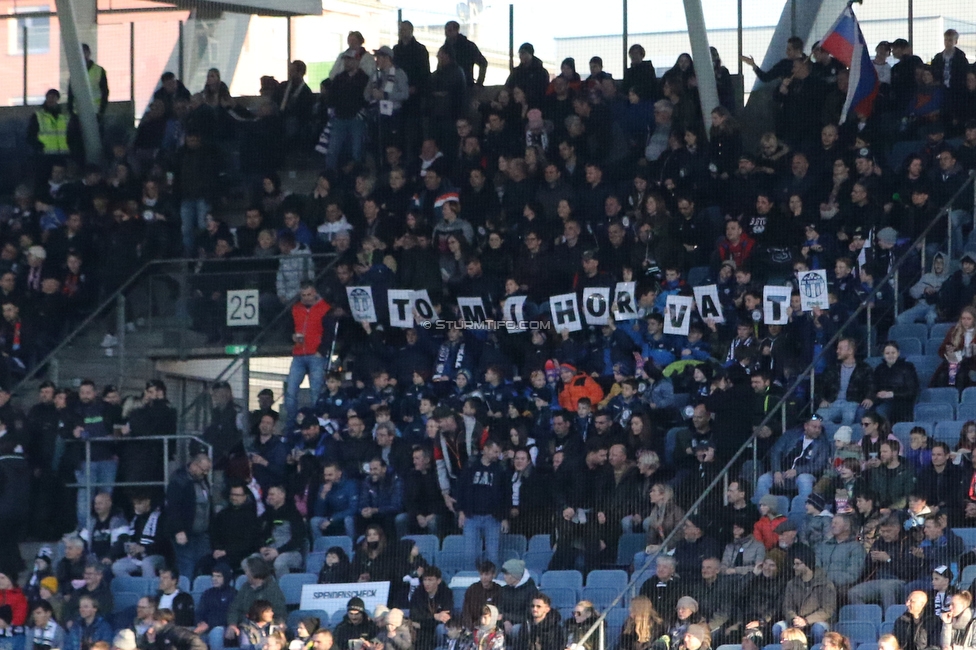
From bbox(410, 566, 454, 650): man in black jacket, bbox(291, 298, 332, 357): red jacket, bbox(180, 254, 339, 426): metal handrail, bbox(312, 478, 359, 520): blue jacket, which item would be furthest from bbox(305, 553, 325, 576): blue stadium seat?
bbox(291, 298, 332, 357): red jacket

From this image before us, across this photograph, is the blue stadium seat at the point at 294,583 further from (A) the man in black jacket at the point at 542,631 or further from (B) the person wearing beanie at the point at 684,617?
(B) the person wearing beanie at the point at 684,617

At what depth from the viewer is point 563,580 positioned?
1452cm

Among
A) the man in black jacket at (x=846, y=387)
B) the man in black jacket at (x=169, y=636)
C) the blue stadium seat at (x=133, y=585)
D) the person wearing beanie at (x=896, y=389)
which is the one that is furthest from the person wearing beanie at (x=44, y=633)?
the person wearing beanie at (x=896, y=389)

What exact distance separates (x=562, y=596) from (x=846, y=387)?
9.64 ft

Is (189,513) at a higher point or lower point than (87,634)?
higher

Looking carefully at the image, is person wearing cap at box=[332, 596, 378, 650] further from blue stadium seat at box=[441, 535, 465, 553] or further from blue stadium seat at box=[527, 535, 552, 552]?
blue stadium seat at box=[527, 535, 552, 552]

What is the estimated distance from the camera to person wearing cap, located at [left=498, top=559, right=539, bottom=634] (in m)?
13.8

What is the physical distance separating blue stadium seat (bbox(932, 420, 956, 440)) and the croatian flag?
4330 mm

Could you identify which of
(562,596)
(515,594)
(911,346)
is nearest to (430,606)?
(515,594)

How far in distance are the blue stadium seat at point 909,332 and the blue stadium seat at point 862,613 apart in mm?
3709

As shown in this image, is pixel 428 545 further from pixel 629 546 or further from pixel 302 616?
pixel 629 546

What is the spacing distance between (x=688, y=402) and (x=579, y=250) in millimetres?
2331

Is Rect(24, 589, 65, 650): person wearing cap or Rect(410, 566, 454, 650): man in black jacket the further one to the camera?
Rect(24, 589, 65, 650): person wearing cap

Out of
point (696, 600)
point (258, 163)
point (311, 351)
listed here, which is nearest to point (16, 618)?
point (311, 351)
